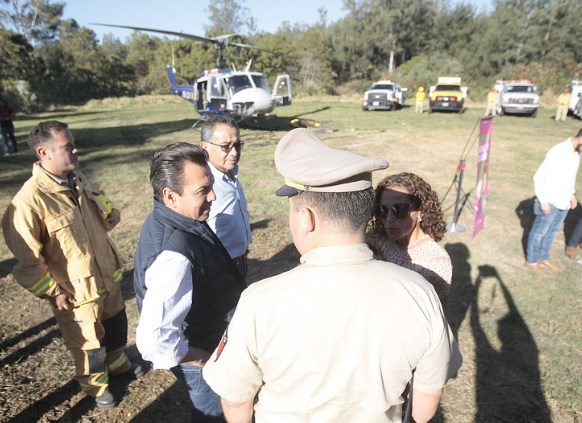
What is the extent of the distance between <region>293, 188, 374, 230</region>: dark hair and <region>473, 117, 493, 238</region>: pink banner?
13.7 ft

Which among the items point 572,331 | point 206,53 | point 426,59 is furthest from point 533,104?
point 206,53

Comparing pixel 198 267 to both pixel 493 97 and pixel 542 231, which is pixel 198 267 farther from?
pixel 493 97

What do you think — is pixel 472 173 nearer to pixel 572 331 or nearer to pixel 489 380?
pixel 572 331

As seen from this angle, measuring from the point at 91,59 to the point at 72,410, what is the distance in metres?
44.6

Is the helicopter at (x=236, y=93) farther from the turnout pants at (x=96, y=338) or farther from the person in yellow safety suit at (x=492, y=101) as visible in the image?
the turnout pants at (x=96, y=338)

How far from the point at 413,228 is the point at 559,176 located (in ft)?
9.21

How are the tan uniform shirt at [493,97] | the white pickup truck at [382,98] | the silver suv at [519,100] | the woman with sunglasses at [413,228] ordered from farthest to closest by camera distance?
the white pickup truck at [382,98]
the tan uniform shirt at [493,97]
the silver suv at [519,100]
the woman with sunglasses at [413,228]

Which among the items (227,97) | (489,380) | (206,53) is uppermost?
(206,53)

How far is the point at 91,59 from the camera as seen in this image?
38219 mm

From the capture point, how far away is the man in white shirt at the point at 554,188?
152 inches

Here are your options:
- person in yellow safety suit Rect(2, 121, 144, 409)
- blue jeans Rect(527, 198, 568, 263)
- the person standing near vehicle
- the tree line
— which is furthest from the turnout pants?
the tree line

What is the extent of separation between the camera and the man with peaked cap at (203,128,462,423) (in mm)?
1016

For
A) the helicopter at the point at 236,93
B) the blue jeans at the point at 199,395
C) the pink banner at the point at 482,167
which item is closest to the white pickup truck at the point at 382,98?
the helicopter at the point at 236,93

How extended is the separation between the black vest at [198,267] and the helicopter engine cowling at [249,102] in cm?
1327
